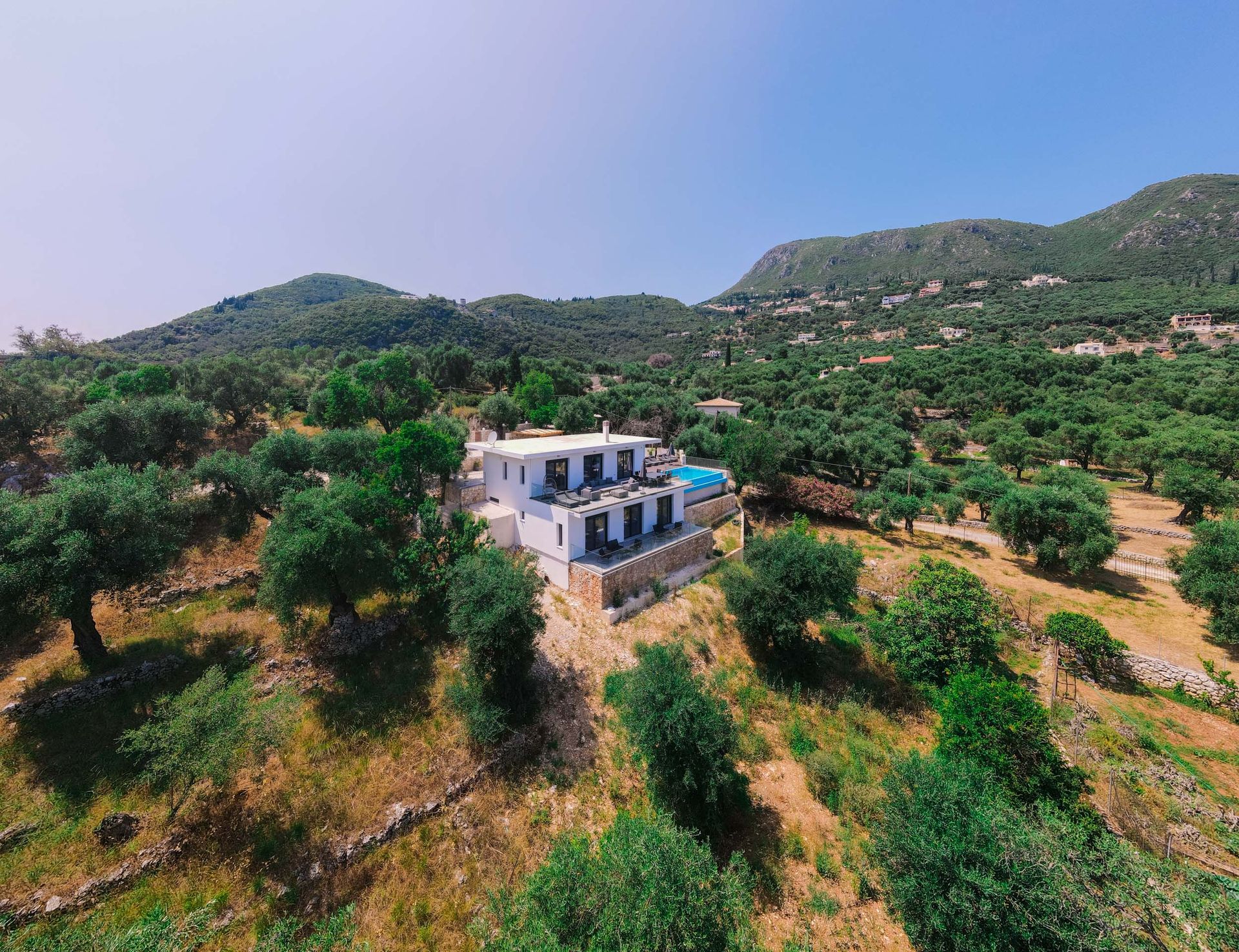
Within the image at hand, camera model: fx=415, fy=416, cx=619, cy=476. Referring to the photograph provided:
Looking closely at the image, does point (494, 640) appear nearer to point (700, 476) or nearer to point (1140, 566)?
point (700, 476)

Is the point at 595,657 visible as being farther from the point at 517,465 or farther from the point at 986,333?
the point at 986,333

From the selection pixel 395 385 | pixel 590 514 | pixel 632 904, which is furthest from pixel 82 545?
pixel 395 385

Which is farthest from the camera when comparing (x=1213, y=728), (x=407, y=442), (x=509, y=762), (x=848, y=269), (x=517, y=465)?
(x=848, y=269)

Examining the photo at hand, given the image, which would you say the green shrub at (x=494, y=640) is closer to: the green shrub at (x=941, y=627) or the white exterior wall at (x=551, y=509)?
the white exterior wall at (x=551, y=509)

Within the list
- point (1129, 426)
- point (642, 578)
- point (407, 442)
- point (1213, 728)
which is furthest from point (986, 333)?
point (407, 442)

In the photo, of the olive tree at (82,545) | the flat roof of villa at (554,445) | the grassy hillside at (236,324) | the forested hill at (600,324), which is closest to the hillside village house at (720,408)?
the flat roof of villa at (554,445)

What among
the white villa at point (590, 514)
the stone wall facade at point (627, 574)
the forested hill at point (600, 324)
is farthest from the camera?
the forested hill at point (600, 324)
